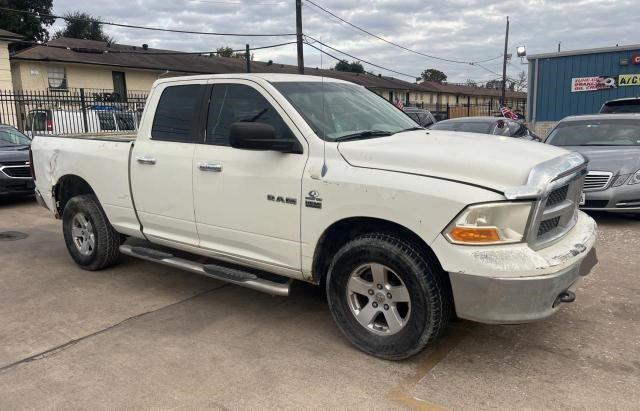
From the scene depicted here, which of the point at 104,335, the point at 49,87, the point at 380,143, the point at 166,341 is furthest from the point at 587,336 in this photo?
the point at 49,87

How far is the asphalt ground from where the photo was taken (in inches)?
125

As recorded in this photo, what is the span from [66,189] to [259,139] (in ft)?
11.1

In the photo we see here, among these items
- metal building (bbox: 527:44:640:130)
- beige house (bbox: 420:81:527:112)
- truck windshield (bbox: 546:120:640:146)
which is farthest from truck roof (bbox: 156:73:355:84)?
beige house (bbox: 420:81:527:112)

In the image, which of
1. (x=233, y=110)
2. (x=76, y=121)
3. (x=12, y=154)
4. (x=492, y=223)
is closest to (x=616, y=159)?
(x=492, y=223)

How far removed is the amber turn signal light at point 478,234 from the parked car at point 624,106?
11055 millimetres

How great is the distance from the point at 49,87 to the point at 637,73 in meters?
28.3

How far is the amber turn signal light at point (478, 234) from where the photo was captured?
10.1 ft

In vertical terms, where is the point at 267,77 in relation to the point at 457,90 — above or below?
below

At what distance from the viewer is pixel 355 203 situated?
3467 mm

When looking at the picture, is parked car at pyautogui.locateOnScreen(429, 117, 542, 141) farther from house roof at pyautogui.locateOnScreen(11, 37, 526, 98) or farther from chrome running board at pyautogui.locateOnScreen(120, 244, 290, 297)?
house roof at pyautogui.locateOnScreen(11, 37, 526, 98)

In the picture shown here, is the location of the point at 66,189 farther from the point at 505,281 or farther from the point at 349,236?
the point at 505,281

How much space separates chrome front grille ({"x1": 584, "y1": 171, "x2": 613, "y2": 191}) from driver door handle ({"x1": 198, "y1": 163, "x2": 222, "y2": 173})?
5.38m

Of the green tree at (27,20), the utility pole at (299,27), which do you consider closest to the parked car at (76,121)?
the utility pole at (299,27)

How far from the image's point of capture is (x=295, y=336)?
13.3 feet
